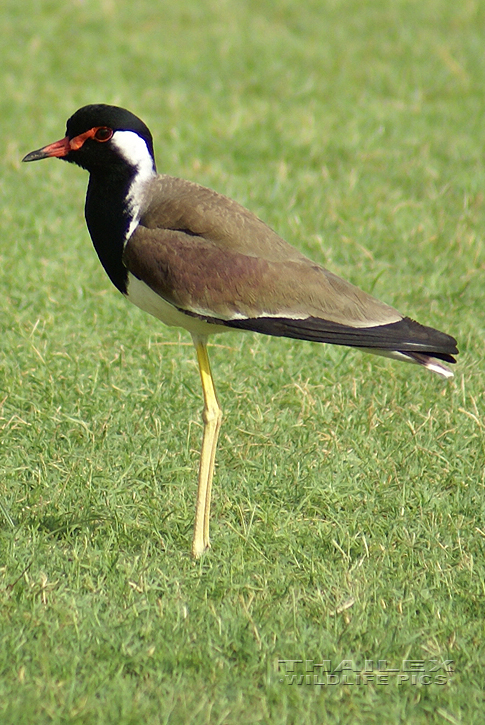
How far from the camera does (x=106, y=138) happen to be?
12.5ft

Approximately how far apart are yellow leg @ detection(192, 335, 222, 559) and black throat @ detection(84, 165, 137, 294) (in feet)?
1.38

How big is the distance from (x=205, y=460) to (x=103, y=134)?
131cm

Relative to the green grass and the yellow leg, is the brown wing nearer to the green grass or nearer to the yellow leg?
the yellow leg

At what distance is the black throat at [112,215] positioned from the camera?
12.3 feet

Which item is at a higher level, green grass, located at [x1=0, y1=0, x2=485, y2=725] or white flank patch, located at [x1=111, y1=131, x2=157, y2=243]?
white flank patch, located at [x1=111, y1=131, x2=157, y2=243]

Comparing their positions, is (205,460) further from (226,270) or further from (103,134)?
(103,134)

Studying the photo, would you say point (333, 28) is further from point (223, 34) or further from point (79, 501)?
point (79, 501)

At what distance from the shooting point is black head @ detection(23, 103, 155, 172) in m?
3.81

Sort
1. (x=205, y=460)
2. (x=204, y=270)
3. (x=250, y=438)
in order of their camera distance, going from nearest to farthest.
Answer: (x=204, y=270) < (x=205, y=460) < (x=250, y=438)

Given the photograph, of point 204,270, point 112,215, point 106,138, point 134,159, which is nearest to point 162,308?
point 204,270

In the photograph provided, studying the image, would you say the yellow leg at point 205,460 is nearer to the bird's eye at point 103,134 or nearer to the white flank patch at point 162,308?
the white flank patch at point 162,308

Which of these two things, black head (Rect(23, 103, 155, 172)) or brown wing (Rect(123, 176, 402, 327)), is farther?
black head (Rect(23, 103, 155, 172))

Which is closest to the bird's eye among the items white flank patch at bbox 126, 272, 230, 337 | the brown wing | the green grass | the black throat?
the black throat

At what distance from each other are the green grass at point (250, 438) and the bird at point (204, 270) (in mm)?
411
